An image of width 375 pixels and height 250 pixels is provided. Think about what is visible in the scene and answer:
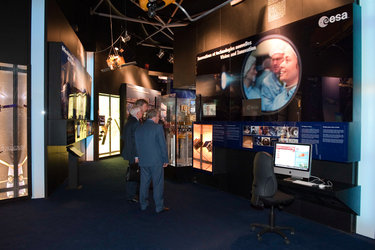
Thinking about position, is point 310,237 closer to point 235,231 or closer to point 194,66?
point 235,231

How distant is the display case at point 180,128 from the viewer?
609cm

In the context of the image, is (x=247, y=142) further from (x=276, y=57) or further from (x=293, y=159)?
(x=276, y=57)

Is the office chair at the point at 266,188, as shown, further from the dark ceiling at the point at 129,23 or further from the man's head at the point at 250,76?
the dark ceiling at the point at 129,23

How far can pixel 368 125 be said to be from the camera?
128 inches

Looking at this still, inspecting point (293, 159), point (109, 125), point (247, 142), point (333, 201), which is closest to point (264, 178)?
point (293, 159)

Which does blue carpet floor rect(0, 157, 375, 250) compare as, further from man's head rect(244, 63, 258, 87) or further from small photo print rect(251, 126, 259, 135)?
man's head rect(244, 63, 258, 87)

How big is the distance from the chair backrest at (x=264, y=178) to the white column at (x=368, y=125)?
1213mm

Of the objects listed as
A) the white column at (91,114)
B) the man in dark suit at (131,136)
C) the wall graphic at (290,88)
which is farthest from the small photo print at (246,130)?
the white column at (91,114)

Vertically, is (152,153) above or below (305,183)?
above

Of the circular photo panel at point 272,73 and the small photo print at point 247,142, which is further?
the small photo print at point 247,142

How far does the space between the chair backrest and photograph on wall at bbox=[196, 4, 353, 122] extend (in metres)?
1.04

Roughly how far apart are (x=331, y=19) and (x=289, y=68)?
816mm

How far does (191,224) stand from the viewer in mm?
3615

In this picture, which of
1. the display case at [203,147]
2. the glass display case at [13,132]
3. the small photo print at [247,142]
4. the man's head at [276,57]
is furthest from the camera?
the display case at [203,147]
